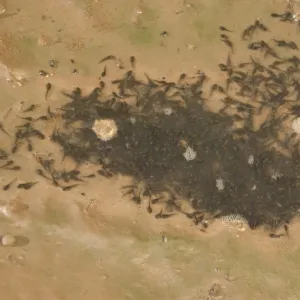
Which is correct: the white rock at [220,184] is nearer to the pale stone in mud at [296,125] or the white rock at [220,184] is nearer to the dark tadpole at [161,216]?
the dark tadpole at [161,216]

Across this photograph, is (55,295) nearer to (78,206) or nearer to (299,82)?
(78,206)

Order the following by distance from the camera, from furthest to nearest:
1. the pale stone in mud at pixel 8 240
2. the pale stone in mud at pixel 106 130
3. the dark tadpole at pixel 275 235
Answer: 1. the dark tadpole at pixel 275 235
2. the pale stone in mud at pixel 106 130
3. the pale stone in mud at pixel 8 240

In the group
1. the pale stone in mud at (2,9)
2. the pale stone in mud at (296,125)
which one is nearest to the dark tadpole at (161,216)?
the pale stone in mud at (296,125)

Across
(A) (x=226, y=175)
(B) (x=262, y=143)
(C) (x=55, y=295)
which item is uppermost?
(B) (x=262, y=143)

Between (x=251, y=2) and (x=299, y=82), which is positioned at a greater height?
(x=251, y=2)

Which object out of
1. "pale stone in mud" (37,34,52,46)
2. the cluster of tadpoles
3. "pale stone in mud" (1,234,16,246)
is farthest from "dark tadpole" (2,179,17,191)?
"pale stone in mud" (37,34,52,46)

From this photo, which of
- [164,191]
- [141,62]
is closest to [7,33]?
[141,62]

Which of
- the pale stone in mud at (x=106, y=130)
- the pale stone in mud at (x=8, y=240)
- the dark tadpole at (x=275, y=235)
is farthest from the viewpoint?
the dark tadpole at (x=275, y=235)

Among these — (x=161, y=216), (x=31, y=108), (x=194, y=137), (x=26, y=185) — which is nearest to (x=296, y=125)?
(x=194, y=137)
